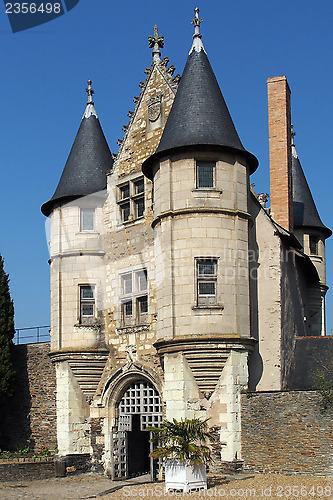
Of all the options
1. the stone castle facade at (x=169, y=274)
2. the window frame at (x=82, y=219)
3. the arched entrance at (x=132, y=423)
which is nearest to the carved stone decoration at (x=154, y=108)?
the stone castle facade at (x=169, y=274)

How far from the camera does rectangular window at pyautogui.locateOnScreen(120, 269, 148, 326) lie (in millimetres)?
22198

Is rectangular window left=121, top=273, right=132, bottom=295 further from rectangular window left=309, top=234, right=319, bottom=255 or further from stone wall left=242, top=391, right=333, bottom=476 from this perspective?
rectangular window left=309, top=234, right=319, bottom=255

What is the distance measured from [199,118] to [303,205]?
1207cm

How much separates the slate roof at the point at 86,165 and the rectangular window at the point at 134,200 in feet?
4.14

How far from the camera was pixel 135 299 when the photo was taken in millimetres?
22359

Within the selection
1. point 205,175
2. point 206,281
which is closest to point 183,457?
point 206,281

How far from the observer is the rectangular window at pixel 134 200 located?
907 inches

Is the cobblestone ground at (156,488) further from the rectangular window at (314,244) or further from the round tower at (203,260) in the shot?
the rectangular window at (314,244)

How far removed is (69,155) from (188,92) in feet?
20.5

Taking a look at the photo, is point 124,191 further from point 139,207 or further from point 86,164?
point 86,164

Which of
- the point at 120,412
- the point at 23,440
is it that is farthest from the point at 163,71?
the point at 23,440

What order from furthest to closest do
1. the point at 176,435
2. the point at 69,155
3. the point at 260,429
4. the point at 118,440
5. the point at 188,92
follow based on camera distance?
the point at 69,155 < the point at 118,440 < the point at 188,92 < the point at 260,429 < the point at 176,435

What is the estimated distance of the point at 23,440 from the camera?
2650 centimetres

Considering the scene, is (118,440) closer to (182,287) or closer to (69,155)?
(182,287)
